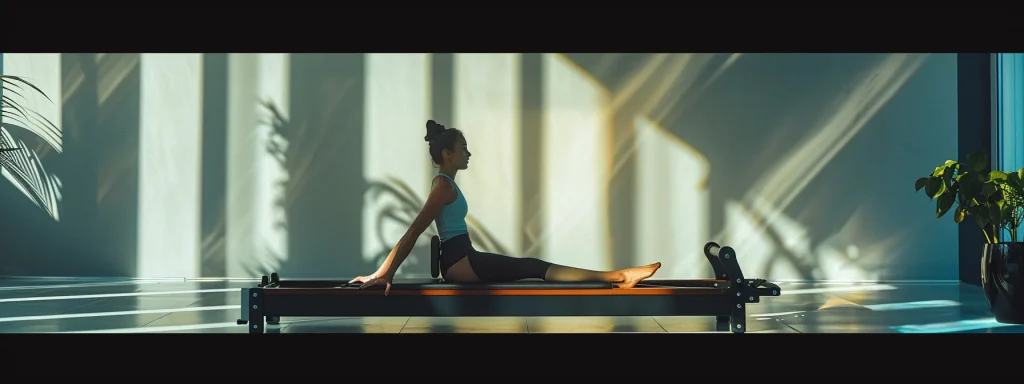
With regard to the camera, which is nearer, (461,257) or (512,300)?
(512,300)

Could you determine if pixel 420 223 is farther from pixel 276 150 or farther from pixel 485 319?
pixel 276 150

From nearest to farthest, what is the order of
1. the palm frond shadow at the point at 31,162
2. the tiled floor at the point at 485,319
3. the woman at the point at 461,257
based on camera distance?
1. the woman at the point at 461,257
2. the tiled floor at the point at 485,319
3. the palm frond shadow at the point at 31,162

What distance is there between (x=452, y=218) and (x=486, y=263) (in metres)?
0.24

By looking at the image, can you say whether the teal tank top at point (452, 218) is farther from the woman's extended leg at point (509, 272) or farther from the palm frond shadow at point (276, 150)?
the palm frond shadow at point (276, 150)

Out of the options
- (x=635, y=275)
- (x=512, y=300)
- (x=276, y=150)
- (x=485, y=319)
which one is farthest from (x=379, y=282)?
(x=276, y=150)

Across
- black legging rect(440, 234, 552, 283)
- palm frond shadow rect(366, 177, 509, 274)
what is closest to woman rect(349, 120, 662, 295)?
black legging rect(440, 234, 552, 283)

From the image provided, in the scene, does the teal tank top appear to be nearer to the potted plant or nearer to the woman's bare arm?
the woman's bare arm

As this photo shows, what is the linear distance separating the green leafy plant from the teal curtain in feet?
6.68

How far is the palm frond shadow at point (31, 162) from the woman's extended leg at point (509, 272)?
505cm

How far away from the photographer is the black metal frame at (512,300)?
3875 mm

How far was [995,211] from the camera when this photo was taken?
4.41 metres

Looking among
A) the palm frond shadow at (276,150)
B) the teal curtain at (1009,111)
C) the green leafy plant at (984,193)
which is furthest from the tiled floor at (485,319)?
the palm frond shadow at (276,150)
